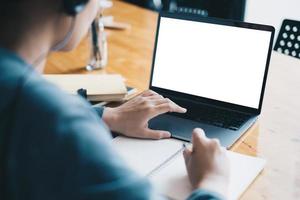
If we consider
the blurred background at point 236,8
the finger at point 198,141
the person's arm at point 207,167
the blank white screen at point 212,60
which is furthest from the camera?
the blurred background at point 236,8

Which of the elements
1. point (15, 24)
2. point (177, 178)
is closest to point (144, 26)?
point (177, 178)

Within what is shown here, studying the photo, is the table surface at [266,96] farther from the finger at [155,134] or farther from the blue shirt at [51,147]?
the blue shirt at [51,147]

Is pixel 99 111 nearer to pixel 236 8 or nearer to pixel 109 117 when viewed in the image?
pixel 109 117

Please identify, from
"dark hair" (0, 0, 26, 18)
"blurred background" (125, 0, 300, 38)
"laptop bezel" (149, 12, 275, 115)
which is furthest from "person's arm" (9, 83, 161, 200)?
"blurred background" (125, 0, 300, 38)

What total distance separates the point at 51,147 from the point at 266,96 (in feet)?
3.06

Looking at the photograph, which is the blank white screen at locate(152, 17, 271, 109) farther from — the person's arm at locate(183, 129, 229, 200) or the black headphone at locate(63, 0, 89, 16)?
the black headphone at locate(63, 0, 89, 16)

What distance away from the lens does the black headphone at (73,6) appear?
65 cm

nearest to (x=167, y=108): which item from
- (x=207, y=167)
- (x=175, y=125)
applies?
(x=175, y=125)

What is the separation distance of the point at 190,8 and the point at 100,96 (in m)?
0.92

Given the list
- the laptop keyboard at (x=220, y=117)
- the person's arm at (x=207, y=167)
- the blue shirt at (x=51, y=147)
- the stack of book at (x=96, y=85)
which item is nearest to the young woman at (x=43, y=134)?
the blue shirt at (x=51, y=147)

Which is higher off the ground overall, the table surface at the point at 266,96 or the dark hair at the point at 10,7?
the dark hair at the point at 10,7

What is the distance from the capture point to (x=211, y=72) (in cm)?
124

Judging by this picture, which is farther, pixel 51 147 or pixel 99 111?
pixel 99 111

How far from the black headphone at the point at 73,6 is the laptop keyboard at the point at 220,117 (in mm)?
569
